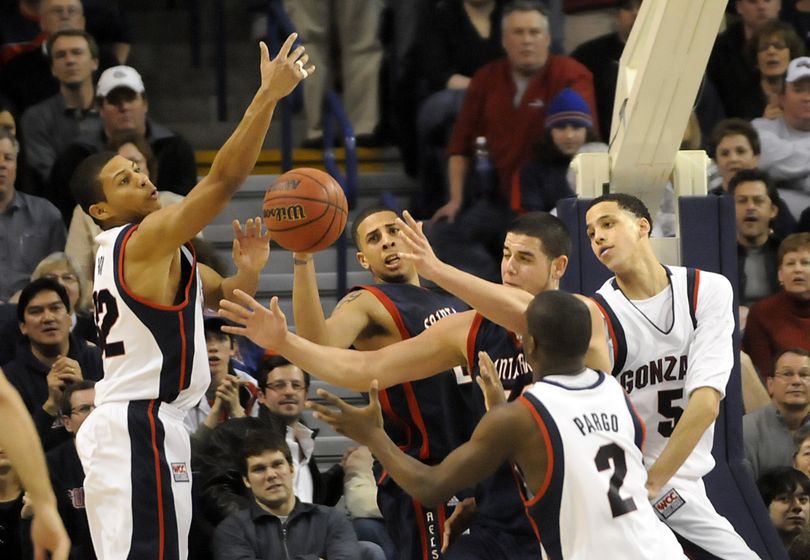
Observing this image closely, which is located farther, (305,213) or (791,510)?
(791,510)

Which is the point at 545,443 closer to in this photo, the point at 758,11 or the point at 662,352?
the point at 662,352

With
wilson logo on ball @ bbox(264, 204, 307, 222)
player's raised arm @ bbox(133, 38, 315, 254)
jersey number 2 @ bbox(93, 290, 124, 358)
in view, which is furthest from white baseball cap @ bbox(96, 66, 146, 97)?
player's raised arm @ bbox(133, 38, 315, 254)

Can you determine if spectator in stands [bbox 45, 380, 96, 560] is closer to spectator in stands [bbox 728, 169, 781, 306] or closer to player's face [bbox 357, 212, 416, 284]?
player's face [bbox 357, 212, 416, 284]

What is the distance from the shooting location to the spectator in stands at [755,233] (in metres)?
9.34

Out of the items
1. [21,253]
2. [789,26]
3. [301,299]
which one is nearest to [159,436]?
[301,299]

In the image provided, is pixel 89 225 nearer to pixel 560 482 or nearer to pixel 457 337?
pixel 457 337

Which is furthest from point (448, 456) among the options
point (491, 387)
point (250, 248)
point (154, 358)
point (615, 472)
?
point (250, 248)

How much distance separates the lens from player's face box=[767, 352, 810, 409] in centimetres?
838

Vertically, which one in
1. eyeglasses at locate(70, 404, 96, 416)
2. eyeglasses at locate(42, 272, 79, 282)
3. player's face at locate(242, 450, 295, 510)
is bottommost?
player's face at locate(242, 450, 295, 510)

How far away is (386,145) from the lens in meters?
10.9

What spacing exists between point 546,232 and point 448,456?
1195 mm

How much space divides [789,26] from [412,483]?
6.33 metres

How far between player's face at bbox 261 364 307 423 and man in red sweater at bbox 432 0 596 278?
1.76 meters

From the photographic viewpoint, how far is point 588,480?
4.89m
